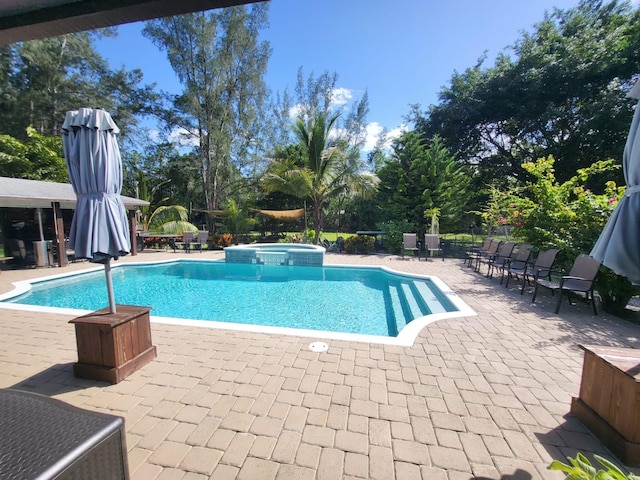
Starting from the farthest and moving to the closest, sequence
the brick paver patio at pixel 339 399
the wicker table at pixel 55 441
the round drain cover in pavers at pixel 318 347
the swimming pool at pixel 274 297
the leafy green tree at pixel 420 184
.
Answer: the leafy green tree at pixel 420 184 → the swimming pool at pixel 274 297 → the round drain cover in pavers at pixel 318 347 → the brick paver patio at pixel 339 399 → the wicker table at pixel 55 441

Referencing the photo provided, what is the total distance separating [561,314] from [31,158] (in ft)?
79.3

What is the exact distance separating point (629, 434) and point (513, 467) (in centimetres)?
84

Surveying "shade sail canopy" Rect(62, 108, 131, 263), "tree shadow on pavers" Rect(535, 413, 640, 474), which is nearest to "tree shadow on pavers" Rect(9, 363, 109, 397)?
"shade sail canopy" Rect(62, 108, 131, 263)

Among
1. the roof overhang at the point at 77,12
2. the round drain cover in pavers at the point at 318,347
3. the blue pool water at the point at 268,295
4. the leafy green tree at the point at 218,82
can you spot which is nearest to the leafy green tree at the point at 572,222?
the blue pool water at the point at 268,295

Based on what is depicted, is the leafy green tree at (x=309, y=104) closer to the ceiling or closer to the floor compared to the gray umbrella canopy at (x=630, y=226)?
closer to the ceiling

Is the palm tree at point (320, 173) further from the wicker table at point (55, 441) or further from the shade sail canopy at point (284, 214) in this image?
the wicker table at point (55, 441)

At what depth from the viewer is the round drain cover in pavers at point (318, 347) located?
3.56 metres

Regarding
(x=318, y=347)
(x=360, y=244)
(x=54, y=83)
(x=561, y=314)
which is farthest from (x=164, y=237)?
(x=561, y=314)

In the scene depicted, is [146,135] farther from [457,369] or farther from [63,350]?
[457,369]

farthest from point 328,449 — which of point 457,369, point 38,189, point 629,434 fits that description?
point 38,189

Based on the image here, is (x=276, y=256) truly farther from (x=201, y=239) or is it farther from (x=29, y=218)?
(x=29, y=218)

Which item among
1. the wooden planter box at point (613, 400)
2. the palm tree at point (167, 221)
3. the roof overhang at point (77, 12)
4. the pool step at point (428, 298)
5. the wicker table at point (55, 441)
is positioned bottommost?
the pool step at point (428, 298)

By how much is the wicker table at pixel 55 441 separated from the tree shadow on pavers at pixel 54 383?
1.79 metres

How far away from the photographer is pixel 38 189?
10039mm
